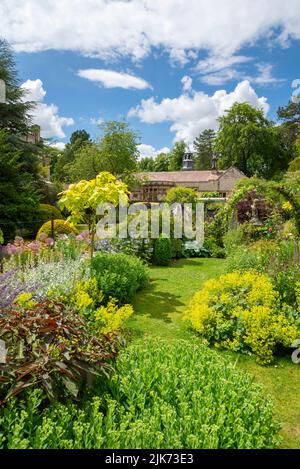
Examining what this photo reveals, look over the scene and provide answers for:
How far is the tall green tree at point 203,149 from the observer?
222 feet

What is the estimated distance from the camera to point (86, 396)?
8.50 ft

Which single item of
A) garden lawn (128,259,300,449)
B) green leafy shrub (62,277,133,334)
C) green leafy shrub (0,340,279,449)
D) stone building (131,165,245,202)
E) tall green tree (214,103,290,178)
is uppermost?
tall green tree (214,103,290,178)

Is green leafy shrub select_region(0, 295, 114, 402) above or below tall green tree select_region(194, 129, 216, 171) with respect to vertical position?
below

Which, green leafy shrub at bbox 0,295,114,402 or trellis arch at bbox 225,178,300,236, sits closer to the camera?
green leafy shrub at bbox 0,295,114,402

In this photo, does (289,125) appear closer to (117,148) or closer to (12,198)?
(117,148)

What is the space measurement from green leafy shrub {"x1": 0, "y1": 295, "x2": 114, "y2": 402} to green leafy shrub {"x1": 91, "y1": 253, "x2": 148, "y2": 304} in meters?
3.21

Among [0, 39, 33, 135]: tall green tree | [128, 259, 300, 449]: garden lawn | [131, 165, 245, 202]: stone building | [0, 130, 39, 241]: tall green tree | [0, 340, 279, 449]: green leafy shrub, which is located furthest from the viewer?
[131, 165, 245, 202]: stone building

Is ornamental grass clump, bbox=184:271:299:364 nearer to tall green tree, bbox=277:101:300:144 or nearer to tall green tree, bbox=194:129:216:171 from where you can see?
tall green tree, bbox=277:101:300:144

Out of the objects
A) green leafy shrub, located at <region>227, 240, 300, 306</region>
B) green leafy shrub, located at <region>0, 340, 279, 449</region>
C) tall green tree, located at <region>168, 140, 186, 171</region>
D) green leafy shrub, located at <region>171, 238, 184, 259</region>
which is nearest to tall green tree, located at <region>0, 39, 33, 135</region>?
green leafy shrub, located at <region>171, 238, 184, 259</region>

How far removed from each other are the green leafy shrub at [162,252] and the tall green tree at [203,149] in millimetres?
59229

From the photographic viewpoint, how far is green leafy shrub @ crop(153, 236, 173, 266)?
1045 centimetres

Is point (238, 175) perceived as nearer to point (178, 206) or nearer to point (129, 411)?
point (178, 206)

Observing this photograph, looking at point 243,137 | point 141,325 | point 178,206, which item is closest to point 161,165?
point 243,137

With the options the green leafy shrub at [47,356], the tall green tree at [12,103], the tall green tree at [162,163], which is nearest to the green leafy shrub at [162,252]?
the green leafy shrub at [47,356]
